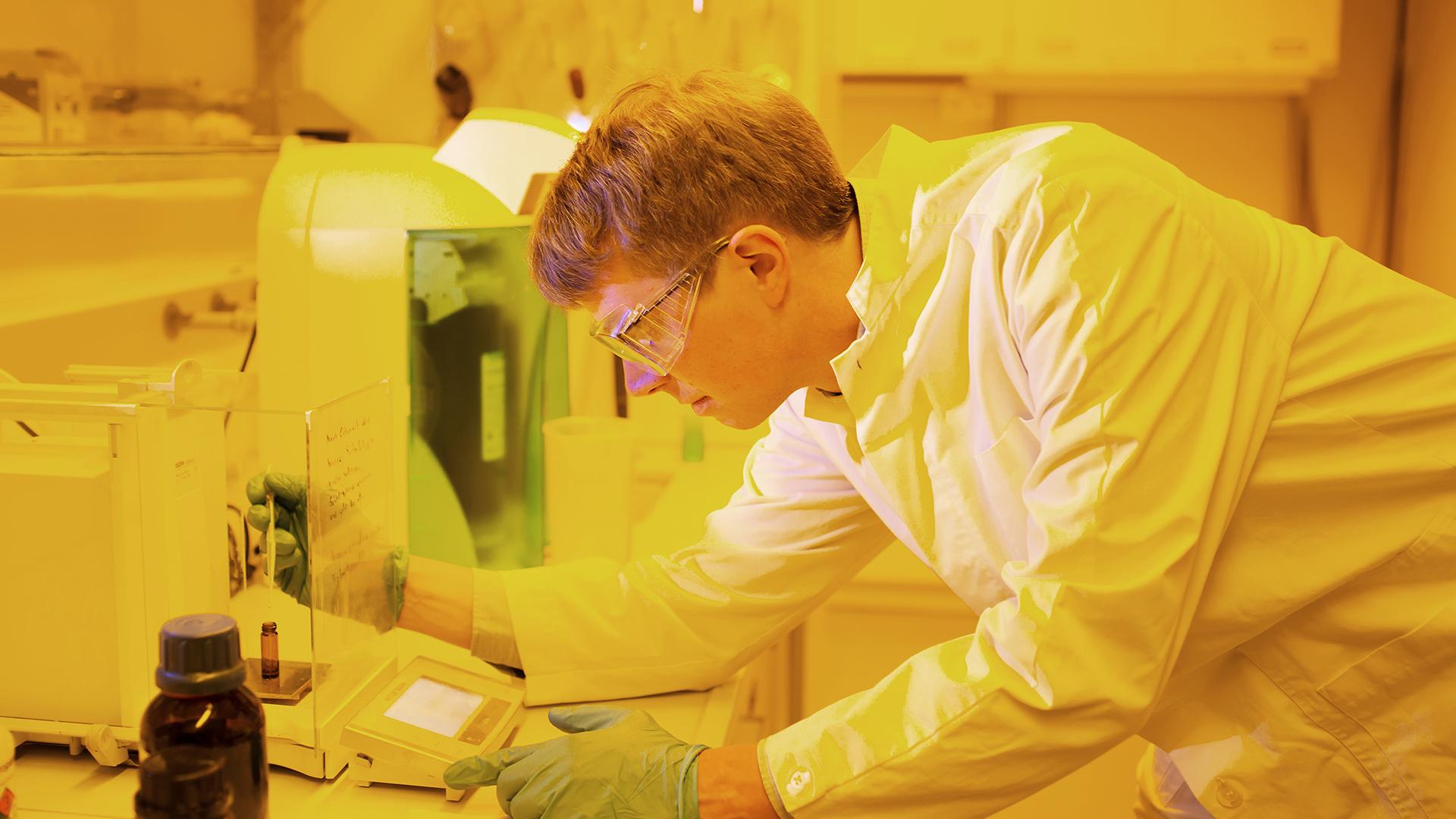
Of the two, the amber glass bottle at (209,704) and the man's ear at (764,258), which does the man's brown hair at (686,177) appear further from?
the amber glass bottle at (209,704)

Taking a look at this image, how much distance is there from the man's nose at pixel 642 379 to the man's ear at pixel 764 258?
145mm

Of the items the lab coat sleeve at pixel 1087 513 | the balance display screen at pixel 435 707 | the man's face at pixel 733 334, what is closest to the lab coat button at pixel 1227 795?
the lab coat sleeve at pixel 1087 513

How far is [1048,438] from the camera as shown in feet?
3.00

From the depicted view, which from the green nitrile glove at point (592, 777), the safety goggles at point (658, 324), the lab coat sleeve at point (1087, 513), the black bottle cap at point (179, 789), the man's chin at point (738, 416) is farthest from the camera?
the man's chin at point (738, 416)

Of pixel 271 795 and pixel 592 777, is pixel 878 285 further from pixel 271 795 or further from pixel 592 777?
pixel 271 795

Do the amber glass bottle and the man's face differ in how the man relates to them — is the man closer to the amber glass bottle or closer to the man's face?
the man's face

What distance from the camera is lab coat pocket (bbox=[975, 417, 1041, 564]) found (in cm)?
102

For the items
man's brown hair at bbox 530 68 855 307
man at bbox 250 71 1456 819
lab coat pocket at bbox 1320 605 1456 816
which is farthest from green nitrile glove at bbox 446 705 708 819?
lab coat pocket at bbox 1320 605 1456 816

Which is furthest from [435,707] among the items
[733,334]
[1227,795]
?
[1227,795]

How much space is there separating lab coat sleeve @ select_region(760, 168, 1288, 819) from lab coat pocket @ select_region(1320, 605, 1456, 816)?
0.71ft

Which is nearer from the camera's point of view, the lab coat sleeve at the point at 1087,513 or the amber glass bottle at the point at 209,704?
the amber glass bottle at the point at 209,704

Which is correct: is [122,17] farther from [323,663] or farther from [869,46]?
[869,46]

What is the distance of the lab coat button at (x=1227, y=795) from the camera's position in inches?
42.4

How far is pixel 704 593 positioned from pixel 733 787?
34cm
